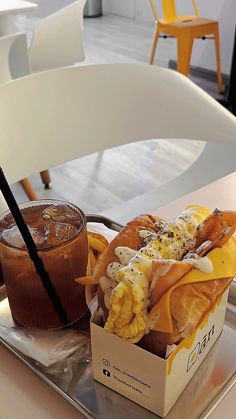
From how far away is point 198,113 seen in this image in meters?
1.10

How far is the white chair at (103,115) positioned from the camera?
3.35 ft

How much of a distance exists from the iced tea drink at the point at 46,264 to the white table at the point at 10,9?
5.05ft

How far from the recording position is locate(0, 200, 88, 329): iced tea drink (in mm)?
462

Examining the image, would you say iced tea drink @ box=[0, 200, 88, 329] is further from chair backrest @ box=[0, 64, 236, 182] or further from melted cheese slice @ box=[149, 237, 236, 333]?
chair backrest @ box=[0, 64, 236, 182]

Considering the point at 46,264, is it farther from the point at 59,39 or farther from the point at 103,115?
the point at 59,39

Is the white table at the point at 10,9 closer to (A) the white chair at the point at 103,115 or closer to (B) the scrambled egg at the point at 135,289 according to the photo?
(A) the white chair at the point at 103,115

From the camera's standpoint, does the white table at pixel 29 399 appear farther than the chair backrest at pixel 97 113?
No

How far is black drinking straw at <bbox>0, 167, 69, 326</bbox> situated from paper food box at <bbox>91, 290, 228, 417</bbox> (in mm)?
80

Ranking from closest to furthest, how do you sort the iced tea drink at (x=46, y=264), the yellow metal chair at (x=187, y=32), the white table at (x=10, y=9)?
the iced tea drink at (x=46, y=264)
the white table at (x=10, y=9)
the yellow metal chair at (x=187, y=32)

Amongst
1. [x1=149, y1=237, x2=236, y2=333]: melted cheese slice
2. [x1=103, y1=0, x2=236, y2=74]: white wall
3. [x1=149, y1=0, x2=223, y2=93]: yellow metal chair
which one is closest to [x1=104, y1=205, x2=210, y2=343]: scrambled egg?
[x1=149, y1=237, x2=236, y2=333]: melted cheese slice

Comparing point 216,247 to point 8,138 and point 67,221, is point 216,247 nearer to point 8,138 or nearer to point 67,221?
point 67,221

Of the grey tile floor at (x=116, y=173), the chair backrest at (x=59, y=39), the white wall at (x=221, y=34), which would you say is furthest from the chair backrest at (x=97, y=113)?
the white wall at (x=221, y=34)

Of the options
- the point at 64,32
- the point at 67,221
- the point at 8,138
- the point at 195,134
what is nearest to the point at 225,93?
the point at 64,32

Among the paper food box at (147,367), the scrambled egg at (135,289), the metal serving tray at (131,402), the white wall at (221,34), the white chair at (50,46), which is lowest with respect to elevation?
the white wall at (221,34)
